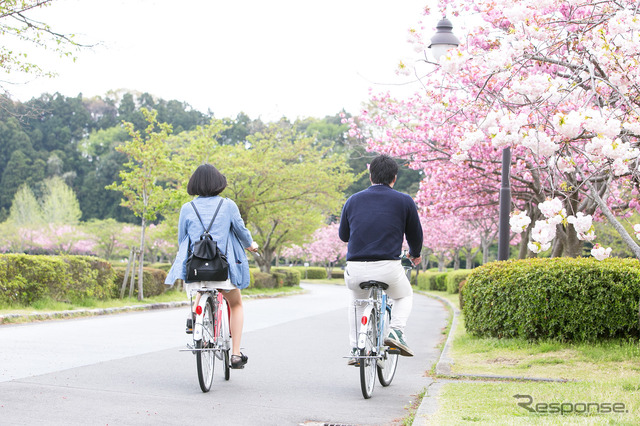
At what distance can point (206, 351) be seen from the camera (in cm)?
549

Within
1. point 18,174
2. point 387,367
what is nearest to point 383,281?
point 387,367

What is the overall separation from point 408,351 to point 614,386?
1703mm

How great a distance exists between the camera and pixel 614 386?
18.3 ft

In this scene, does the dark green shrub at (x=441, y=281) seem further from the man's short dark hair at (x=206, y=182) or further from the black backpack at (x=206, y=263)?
the black backpack at (x=206, y=263)

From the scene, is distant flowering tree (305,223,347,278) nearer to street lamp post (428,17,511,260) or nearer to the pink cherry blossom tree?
the pink cherry blossom tree

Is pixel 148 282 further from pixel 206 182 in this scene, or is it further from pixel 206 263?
pixel 206 263

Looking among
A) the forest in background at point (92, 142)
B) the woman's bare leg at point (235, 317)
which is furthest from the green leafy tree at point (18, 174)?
the woman's bare leg at point (235, 317)

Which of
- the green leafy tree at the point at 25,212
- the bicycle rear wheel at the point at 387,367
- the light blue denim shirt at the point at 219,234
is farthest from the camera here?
the green leafy tree at the point at 25,212

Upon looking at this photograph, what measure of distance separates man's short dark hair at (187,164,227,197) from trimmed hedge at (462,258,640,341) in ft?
13.8

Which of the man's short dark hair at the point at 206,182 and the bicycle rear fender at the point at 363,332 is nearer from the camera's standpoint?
the bicycle rear fender at the point at 363,332

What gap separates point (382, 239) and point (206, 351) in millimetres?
1686

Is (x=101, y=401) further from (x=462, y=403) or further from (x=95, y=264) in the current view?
(x=95, y=264)

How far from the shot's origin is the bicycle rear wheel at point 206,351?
17.5 ft

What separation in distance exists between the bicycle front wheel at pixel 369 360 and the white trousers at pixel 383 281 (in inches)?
7.5
